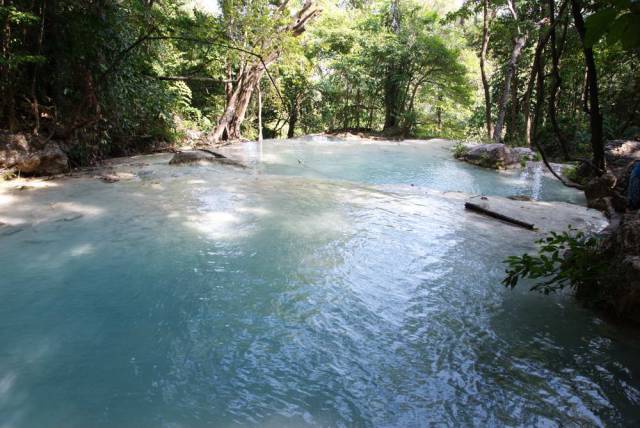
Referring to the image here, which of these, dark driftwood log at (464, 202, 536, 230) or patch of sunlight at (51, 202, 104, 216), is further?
dark driftwood log at (464, 202, 536, 230)

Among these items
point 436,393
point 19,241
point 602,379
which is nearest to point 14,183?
point 19,241

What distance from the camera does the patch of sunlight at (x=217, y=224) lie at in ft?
15.6

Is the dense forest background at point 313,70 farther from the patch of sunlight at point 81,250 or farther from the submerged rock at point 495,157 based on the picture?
the patch of sunlight at point 81,250

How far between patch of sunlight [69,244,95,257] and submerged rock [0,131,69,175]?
150 inches

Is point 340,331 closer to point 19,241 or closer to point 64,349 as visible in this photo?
point 64,349

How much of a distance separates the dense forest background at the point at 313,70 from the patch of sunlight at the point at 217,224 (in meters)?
1.77

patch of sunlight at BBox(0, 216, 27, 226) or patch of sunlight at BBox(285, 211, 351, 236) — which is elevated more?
patch of sunlight at BBox(285, 211, 351, 236)

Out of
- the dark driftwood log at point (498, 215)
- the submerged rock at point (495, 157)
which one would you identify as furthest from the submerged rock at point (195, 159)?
the submerged rock at point (495, 157)

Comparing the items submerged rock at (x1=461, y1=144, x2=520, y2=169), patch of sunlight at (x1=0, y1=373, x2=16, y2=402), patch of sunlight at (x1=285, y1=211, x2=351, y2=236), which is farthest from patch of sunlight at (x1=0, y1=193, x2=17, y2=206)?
submerged rock at (x1=461, y1=144, x2=520, y2=169)

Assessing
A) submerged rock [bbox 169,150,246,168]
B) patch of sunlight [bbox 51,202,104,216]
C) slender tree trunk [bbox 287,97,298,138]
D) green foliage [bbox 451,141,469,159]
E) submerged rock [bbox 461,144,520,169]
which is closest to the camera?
patch of sunlight [bbox 51,202,104,216]

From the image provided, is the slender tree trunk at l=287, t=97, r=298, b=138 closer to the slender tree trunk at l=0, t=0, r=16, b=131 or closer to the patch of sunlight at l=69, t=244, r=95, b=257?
the slender tree trunk at l=0, t=0, r=16, b=131

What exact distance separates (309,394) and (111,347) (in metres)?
1.37

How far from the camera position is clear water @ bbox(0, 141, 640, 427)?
2219 mm

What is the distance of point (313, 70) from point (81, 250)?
17.7 m
